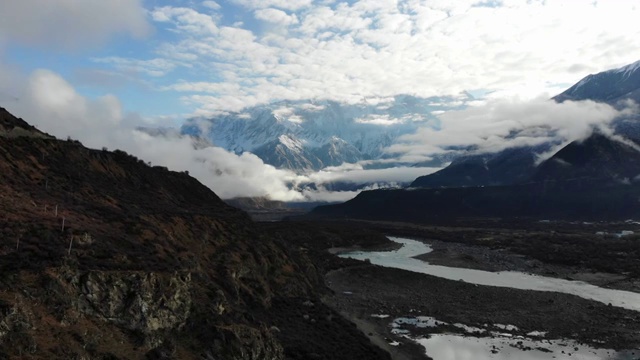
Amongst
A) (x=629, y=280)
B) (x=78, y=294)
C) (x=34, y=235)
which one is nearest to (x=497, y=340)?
(x=78, y=294)

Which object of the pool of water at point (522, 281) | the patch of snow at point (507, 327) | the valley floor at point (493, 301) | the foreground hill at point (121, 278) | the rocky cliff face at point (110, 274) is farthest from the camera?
the pool of water at point (522, 281)

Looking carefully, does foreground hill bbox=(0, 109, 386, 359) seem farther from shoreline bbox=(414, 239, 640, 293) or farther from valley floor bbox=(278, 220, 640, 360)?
shoreline bbox=(414, 239, 640, 293)

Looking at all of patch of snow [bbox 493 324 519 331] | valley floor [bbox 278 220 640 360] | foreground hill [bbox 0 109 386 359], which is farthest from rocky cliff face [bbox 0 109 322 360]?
patch of snow [bbox 493 324 519 331]

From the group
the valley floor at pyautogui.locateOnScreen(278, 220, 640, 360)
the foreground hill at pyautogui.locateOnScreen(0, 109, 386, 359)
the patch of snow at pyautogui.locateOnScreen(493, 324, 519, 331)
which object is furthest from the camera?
the patch of snow at pyautogui.locateOnScreen(493, 324, 519, 331)

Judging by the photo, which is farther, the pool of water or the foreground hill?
the pool of water

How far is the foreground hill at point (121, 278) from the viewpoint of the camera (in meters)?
32.8

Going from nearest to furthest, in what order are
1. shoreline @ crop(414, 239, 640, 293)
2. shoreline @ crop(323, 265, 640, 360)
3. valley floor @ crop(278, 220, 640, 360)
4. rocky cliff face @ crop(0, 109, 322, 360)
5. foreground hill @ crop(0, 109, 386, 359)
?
rocky cliff face @ crop(0, 109, 322, 360) → foreground hill @ crop(0, 109, 386, 359) → shoreline @ crop(323, 265, 640, 360) → valley floor @ crop(278, 220, 640, 360) → shoreline @ crop(414, 239, 640, 293)

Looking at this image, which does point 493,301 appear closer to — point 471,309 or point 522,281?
point 471,309

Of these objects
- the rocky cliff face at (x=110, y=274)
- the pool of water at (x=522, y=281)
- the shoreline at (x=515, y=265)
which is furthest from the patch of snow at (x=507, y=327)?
the shoreline at (x=515, y=265)

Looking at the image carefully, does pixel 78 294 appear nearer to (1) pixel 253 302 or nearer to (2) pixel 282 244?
(1) pixel 253 302

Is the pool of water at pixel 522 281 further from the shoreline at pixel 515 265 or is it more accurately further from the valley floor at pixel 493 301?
the valley floor at pixel 493 301

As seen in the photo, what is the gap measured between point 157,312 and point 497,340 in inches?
1852

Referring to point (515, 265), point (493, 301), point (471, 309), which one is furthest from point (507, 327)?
point (515, 265)

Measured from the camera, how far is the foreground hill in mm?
32812
